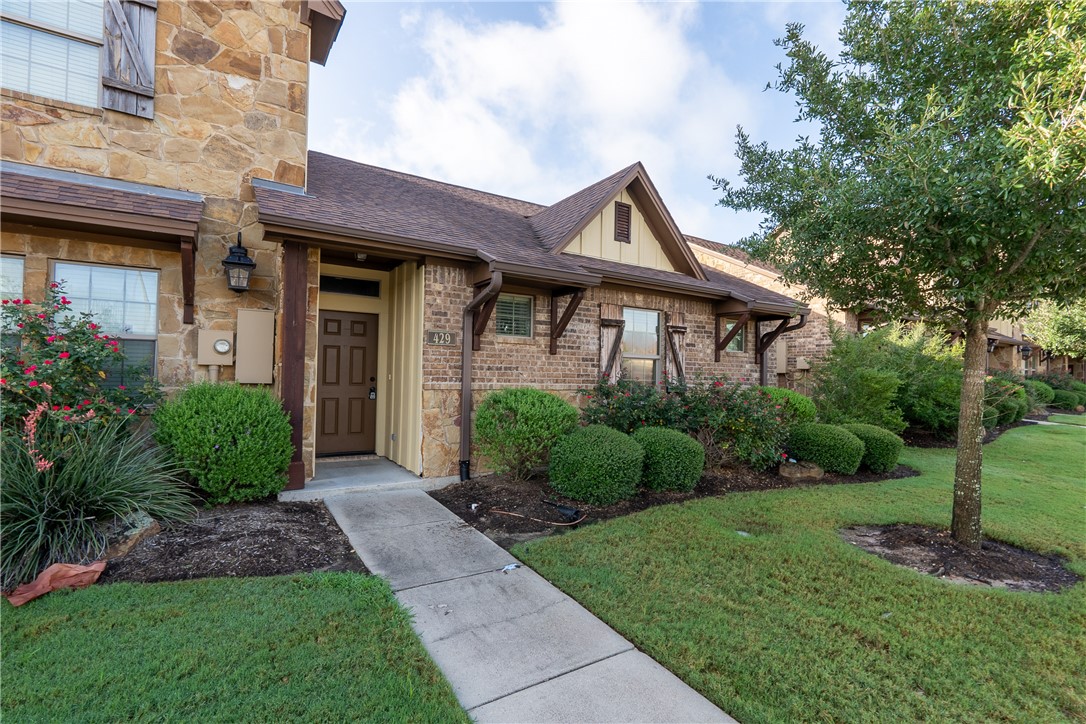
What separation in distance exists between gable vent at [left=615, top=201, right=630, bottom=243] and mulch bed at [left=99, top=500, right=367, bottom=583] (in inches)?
276

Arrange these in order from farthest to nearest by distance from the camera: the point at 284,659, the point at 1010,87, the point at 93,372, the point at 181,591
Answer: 1. the point at 93,372
2. the point at 1010,87
3. the point at 181,591
4. the point at 284,659

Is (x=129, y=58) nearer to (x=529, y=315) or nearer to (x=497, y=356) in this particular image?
(x=497, y=356)

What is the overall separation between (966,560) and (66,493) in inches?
303

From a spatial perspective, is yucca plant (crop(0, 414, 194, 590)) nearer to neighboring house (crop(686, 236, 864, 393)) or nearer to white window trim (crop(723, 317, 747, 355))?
white window trim (crop(723, 317, 747, 355))

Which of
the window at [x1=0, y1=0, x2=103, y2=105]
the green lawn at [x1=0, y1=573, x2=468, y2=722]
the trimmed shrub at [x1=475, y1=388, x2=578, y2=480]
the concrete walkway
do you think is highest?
the window at [x1=0, y1=0, x2=103, y2=105]

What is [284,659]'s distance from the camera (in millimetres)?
2604

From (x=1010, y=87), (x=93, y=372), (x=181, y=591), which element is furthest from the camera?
(x=93, y=372)

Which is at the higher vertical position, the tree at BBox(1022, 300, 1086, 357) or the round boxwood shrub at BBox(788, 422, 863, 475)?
the tree at BBox(1022, 300, 1086, 357)

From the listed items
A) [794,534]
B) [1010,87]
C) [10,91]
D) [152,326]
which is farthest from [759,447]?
[10,91]

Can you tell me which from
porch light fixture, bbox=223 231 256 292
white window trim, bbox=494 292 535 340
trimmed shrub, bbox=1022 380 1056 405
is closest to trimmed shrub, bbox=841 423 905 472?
white window trim, bbox=494 292 535 340

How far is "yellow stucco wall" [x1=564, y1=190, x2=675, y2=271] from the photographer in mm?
8844

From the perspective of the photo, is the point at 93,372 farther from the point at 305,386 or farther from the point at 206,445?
the point at 305,386

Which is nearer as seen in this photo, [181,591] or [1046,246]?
[181,591]

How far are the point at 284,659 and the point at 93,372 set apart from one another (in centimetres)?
417
